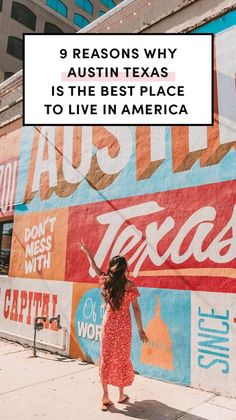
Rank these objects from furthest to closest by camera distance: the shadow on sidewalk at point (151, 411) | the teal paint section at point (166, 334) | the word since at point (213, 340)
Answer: the teal paint section at point (166, 334), the word since at point (213, 340), the shadow on sidewalk at point (151, 411)

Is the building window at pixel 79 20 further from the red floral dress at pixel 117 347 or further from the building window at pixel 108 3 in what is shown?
the red floral dress at pixel 117 347

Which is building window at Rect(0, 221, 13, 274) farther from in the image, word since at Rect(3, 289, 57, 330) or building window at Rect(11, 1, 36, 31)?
building window at Rect(11, 1, 36, 31)

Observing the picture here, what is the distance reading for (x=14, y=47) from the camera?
116 feet

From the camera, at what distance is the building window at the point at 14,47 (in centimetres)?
3484

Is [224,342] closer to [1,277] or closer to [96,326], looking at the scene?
[96,326]

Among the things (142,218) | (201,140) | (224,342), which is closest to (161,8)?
(201,140)

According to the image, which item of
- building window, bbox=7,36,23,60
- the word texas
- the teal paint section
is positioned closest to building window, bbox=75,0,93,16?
building window, bbox=7,36,23,60

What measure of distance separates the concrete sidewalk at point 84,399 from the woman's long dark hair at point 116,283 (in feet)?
4.24

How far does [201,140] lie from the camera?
20.3 ft

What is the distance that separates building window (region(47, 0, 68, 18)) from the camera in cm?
4152

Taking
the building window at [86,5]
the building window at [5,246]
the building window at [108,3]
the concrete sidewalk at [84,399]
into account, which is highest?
the building window at [108,3]

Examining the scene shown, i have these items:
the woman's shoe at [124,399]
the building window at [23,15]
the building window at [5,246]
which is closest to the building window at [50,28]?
the building window at [23,15]

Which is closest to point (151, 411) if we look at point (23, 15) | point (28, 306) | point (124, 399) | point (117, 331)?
point (124, 399)

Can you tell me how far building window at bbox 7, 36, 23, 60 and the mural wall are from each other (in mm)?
29423
